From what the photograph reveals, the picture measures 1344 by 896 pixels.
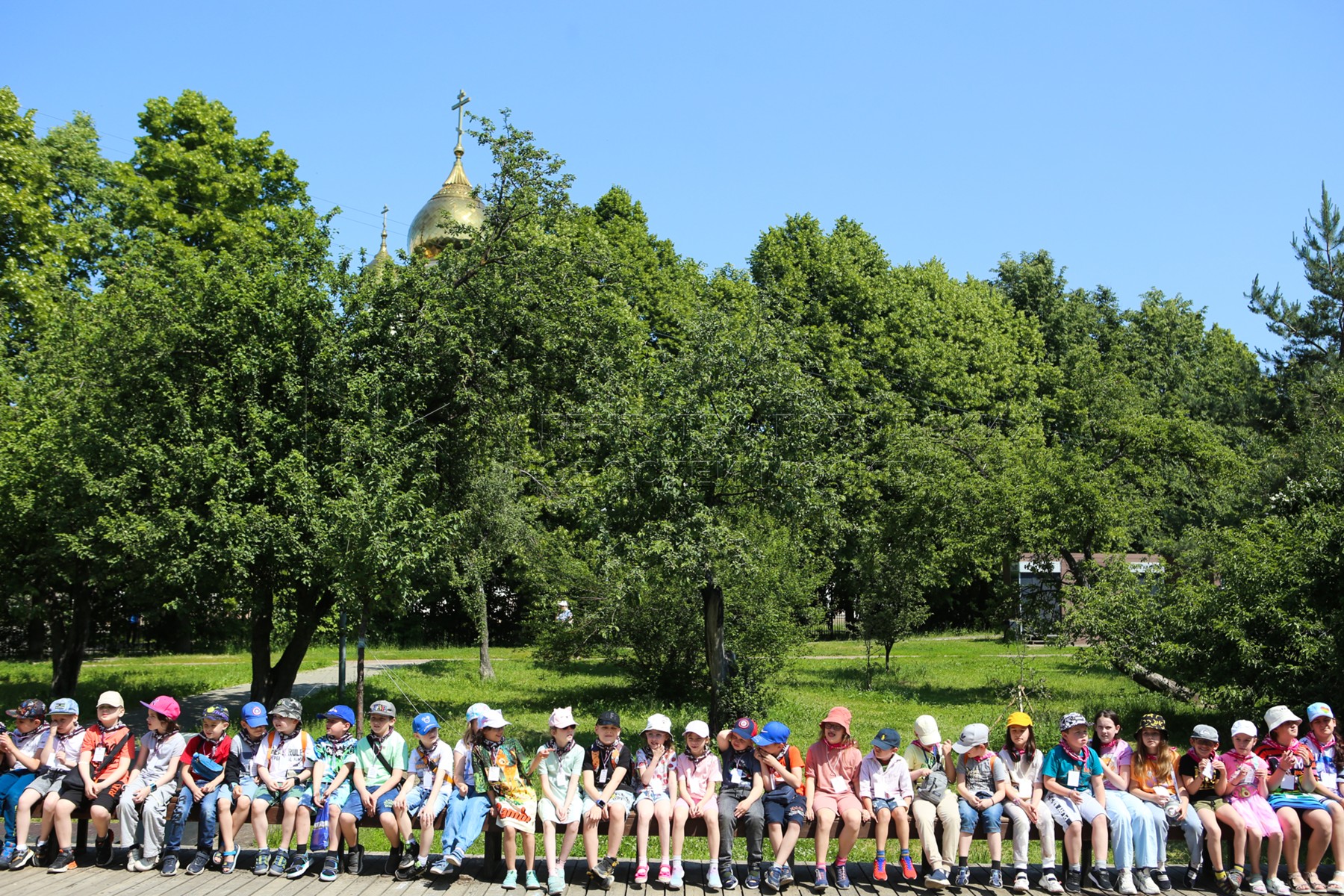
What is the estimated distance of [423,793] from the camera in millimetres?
7750

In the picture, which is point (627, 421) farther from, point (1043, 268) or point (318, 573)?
point (1043, 268)

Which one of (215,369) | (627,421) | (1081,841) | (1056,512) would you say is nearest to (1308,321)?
(1056,512)

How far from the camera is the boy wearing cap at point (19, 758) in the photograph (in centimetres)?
776

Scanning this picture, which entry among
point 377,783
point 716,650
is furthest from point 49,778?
point 716,650

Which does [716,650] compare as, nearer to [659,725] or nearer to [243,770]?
[659,725]

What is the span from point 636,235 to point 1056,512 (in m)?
18.8

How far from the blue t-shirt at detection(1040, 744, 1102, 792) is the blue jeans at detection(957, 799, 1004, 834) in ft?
1.61

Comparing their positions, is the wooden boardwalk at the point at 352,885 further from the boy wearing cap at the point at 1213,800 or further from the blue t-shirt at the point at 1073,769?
the blue t-shirt at the point at 1073,769

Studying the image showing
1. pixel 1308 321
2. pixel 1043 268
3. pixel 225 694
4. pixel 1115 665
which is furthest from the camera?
pixel 1043 268

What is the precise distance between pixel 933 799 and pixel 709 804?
1584mm

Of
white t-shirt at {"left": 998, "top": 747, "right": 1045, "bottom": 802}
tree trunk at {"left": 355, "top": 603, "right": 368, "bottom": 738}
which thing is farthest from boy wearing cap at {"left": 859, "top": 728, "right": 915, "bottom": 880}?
tree trunk at {"left": 355, "top": 603, "right": 368, "bottom": 738}

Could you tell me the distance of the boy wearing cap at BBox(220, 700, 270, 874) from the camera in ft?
25.1

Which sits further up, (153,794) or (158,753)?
(158,753)

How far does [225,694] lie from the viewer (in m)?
19.5
